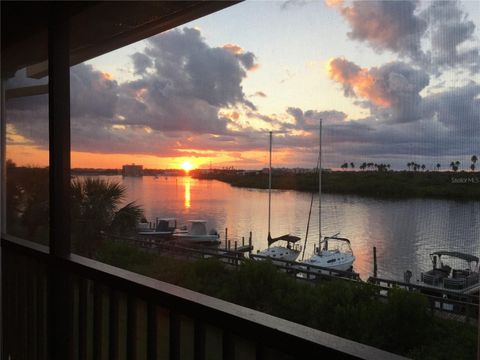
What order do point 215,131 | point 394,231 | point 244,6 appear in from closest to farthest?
point 394,231 → point 244,6 → point 215,131

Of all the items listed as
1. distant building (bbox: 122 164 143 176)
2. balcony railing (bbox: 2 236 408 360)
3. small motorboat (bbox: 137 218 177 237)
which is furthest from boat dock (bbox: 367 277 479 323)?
distant building (bbox: 122 164 143 176)

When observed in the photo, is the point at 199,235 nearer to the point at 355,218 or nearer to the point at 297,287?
the point at 297,287

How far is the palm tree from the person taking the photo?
1.91 m

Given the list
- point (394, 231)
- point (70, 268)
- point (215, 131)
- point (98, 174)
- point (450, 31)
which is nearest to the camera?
point (450, 31)

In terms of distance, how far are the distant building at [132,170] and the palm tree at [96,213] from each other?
68mm

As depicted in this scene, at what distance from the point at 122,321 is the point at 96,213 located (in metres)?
0.60

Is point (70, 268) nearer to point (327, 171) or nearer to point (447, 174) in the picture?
point (327, 171)

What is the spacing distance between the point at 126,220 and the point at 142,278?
43cm

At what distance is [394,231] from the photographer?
1062 millimetres

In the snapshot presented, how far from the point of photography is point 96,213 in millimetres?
2107

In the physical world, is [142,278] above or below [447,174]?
below

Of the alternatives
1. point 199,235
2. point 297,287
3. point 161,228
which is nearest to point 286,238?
point 297,287

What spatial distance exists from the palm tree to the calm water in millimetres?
214

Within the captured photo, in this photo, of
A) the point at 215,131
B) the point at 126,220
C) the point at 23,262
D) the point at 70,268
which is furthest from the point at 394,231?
the point at 23,262
